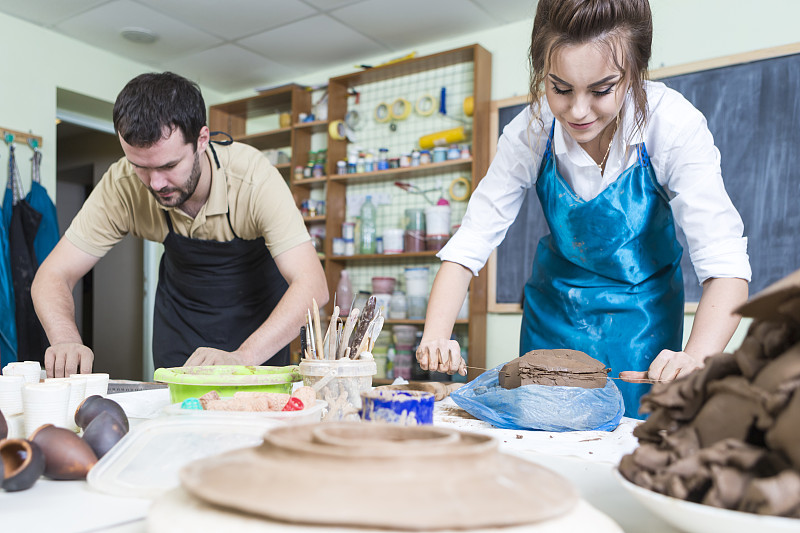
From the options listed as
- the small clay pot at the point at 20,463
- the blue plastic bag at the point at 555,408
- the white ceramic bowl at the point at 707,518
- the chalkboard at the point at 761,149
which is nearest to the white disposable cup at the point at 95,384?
the small clay pot at the point at 20,463

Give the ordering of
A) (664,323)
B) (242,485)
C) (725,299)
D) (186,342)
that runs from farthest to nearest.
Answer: (186,342)
(664,323)
(725,299)
(242,485)

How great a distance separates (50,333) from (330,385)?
1.47 meters

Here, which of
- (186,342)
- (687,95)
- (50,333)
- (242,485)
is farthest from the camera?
(687,95)

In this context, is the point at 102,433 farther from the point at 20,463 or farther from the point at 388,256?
the point at 388,256

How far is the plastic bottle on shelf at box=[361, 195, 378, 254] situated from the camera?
4.20 m

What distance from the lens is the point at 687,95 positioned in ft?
10.7

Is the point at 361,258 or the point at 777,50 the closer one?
the point at 777,50

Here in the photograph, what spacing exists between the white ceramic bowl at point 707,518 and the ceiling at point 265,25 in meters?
3.48

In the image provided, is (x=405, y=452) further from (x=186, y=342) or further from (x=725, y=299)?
(x=186, y=342)

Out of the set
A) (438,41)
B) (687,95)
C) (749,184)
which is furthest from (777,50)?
(438,41)

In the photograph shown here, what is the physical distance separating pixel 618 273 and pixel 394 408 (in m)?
0.97

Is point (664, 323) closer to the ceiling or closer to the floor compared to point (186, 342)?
closer to the ceiling

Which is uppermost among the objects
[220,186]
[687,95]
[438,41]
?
[438,41]

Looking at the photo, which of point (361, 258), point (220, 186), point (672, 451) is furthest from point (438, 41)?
point (672, 451)
